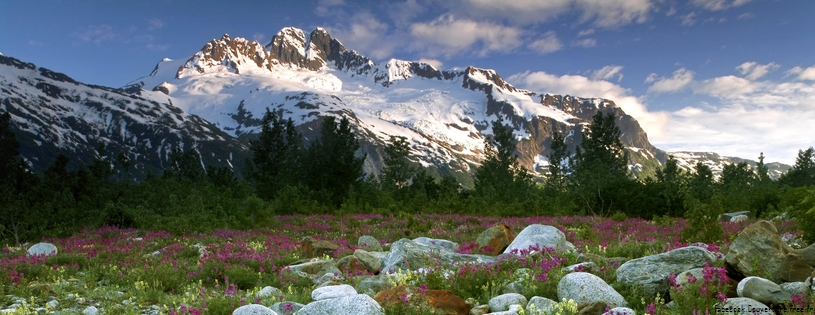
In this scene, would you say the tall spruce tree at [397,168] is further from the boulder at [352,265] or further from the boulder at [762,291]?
the boulder at [762,291]

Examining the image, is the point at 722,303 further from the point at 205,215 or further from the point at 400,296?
the point at 205,215

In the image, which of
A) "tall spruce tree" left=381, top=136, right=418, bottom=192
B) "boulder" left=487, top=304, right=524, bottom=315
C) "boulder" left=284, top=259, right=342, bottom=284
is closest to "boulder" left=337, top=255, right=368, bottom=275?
"boulder" left=284, top=259, right=342, bottom=284

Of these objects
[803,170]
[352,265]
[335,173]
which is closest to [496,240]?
[352,265]

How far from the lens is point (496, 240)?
13.2 m

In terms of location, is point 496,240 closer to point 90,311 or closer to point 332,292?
point 332,292

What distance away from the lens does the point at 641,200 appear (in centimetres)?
3200

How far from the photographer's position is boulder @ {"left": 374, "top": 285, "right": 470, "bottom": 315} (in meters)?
6.25

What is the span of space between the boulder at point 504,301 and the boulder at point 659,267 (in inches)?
70.2

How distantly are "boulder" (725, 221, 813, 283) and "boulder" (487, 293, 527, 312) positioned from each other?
326 centimetres

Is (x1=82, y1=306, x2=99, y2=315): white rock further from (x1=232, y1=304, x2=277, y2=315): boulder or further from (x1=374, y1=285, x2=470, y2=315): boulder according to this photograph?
(x1=374, y1=285, x2=470, y2=315): boulder

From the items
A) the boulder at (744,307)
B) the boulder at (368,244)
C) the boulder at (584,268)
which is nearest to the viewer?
the boulder at (744,307)

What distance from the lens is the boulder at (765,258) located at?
21.6 ft

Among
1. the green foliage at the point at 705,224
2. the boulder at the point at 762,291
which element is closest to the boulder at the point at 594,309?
the boulder at the point at 762,291

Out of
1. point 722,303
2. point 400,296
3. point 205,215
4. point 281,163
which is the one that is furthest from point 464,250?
point 281,163
